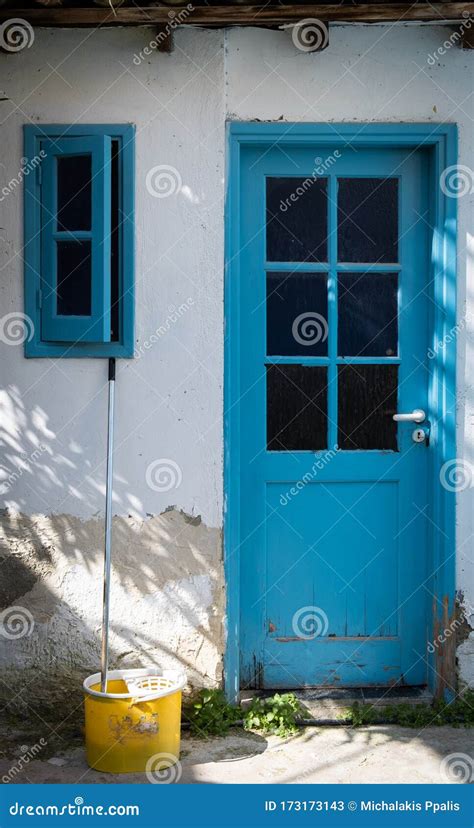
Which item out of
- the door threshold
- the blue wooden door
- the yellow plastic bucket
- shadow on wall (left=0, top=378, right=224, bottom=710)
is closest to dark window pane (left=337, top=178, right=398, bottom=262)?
the blue wooden door

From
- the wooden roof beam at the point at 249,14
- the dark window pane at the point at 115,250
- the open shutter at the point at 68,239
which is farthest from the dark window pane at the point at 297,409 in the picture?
the wooden roof beam at the point at 249,14

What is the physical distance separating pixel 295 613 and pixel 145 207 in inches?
80.3

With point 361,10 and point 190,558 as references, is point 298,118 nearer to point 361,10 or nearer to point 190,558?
point 361,10

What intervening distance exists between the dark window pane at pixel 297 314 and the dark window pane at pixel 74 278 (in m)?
0.86

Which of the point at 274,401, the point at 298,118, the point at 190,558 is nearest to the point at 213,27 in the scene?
the point at 298,118

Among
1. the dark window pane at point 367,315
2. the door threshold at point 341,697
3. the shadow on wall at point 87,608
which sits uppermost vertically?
the dark window pane at point 367,315

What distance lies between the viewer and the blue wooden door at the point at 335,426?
4.69 meters

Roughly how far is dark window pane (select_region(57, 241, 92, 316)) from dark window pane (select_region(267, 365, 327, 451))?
0.95m

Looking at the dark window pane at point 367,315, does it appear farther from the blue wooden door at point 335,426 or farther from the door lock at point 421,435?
the door lock at point 421,435

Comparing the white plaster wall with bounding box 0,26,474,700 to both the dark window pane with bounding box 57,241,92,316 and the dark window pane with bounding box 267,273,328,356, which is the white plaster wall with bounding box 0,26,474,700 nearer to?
the dark window pane with bounding box 57,241,92,316

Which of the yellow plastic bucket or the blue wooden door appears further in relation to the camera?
the blue wooden door

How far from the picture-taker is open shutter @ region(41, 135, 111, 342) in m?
4.47

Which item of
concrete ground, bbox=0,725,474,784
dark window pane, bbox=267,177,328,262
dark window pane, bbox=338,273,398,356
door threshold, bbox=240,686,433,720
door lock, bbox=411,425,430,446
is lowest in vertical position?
concrete ground, bbox=0,725,474,784

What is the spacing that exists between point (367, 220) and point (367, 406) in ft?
2.92
